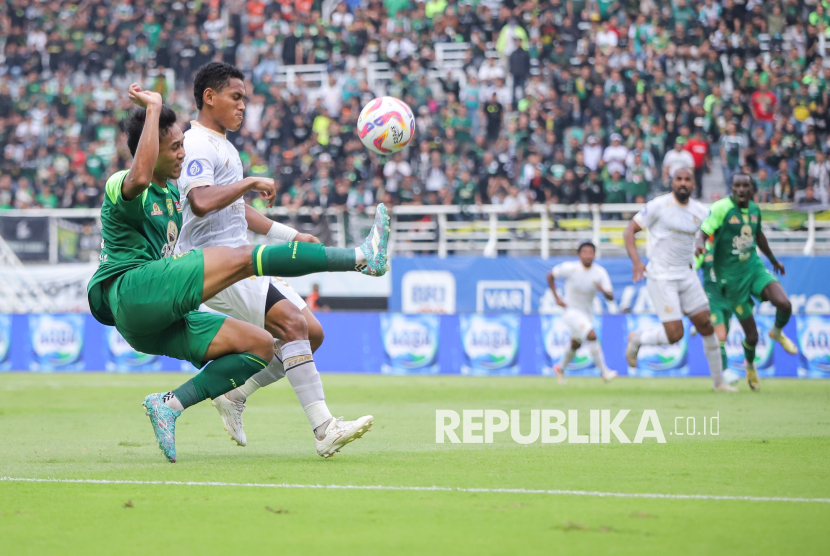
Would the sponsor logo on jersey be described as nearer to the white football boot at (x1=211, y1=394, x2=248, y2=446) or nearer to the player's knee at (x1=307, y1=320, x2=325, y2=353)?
the player's knee at (x1=307, y1=320, x2=325, y2=353)

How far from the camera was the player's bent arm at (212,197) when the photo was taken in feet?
21.1

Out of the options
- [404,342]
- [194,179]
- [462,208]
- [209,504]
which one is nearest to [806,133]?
[462,208]

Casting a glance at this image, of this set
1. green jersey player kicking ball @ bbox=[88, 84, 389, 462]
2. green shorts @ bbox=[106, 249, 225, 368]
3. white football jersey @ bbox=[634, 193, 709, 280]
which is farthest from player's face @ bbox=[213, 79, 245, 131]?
white football jersey @ bbox=[634, 193, 709, 280]

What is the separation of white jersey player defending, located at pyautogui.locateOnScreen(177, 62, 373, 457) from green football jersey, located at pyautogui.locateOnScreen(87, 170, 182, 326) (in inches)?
10.0

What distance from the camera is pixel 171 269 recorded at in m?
6.02

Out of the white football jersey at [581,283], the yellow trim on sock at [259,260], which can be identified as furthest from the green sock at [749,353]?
the yellow trim on sock at [259,260]

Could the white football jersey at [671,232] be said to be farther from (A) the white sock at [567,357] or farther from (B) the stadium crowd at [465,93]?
(B) the stadium crowd at [465,93]

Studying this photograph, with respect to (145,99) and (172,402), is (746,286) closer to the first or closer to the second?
(172,402)

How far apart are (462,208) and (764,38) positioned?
8.48m

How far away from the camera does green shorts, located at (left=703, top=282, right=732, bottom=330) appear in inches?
549

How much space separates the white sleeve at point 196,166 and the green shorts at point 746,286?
8.70 metres

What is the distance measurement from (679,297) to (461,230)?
946 cm

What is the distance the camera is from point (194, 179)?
670 centimetres

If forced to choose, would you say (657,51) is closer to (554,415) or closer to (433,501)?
(554,415)
